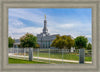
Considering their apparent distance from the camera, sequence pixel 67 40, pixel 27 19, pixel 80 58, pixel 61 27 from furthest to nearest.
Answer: pixel 67 40 < pixel 80 58 < pixel 61 27 < pixel 27 19

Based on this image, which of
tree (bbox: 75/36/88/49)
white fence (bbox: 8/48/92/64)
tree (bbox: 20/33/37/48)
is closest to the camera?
white fence (bbox: 8/48/92/64)

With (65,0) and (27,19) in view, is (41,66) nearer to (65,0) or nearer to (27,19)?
(65,0)

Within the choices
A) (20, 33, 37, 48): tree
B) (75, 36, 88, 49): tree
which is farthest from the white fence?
(75, 36, 88, 49): tree

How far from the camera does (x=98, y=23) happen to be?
1761mm

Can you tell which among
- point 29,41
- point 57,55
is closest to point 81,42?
point 29,41

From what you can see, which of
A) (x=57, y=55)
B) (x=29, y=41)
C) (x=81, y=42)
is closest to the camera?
(x=57, y=55)

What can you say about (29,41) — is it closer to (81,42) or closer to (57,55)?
(57,55)

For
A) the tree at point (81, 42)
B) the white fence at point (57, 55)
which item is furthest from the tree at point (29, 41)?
the tree at point (81, 42)

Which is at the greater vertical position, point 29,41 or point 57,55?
point 29,41

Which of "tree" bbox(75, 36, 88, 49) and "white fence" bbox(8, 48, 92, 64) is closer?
"white fence" bbox(8, 48, 92, 64)

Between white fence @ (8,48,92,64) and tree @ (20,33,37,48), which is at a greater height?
tree @ (20,33,37,48)

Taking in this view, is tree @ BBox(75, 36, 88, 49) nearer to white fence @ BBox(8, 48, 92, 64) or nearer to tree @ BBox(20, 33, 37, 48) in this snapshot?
tree @ BBox(20, 33, 37, 48)

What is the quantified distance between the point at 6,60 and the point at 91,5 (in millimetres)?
1441

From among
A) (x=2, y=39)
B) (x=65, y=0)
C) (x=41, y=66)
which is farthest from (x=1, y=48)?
(x=65, y=0)
